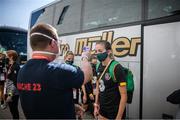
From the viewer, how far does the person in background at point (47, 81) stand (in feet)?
6.38

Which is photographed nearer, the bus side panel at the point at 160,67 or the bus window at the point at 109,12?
the bus side panel at the point at 160,67

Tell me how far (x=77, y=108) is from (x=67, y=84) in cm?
61

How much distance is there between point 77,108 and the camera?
248cm

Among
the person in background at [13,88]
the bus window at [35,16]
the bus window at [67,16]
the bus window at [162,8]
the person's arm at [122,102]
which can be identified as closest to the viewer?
the person's arm at [122,102]

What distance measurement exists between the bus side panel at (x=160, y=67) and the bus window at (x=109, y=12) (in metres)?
0.57

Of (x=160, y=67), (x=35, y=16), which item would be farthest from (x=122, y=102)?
(x=35, y=16)

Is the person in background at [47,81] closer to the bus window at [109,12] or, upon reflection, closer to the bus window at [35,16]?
the bus window at [109,12]

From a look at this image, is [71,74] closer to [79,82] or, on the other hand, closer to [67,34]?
[79,82]

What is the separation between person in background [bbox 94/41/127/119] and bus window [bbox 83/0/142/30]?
1895 mm

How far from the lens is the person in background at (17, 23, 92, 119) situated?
1.95 metres

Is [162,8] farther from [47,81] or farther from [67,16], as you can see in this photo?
[67,16]

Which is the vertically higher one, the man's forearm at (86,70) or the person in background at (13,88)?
the man's forearm at (86,70)

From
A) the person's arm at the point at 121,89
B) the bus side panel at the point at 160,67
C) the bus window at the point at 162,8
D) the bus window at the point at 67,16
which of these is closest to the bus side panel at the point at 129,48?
the bus side panel at the point at 160,67

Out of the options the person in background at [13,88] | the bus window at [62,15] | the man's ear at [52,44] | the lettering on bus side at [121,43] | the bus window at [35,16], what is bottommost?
the person in background at [13,88]
